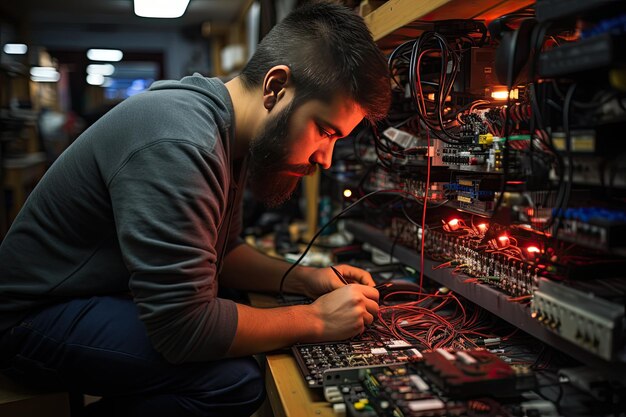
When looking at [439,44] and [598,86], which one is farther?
[439,44]

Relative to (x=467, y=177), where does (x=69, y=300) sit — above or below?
below

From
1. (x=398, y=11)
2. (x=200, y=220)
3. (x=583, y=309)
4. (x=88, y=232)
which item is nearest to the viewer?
(x=583, y=309)

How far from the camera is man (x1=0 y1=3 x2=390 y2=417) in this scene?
110cm

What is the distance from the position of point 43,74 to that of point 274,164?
230 inches

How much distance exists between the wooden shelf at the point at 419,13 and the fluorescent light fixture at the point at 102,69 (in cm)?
858

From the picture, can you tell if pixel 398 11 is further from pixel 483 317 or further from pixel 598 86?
pixel 483 317

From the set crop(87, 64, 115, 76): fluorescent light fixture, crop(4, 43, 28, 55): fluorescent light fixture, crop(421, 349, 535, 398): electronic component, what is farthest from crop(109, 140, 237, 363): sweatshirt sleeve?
crop(87, 64, 115, 76): fluorescent light fixture

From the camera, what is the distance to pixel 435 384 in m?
0.94

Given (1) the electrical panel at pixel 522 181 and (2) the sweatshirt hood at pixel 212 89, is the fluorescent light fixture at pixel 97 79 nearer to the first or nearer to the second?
(2) the sweatshirt hood at pixel 212 89

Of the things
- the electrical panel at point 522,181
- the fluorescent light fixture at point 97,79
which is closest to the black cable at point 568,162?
the electrical panel at point 522,181

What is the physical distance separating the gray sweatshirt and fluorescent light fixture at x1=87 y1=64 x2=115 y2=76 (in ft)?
28.3

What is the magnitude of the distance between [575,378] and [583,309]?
0.56ft

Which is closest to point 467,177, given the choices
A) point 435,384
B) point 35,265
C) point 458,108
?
point 458,108

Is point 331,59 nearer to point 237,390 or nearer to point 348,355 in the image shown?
point 348,355
